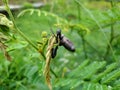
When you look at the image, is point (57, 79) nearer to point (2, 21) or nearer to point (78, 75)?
point (78, 75)

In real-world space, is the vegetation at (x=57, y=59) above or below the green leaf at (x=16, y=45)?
below

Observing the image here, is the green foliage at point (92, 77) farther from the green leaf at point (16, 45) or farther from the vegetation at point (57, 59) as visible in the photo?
the green leaf at point (16, 45)

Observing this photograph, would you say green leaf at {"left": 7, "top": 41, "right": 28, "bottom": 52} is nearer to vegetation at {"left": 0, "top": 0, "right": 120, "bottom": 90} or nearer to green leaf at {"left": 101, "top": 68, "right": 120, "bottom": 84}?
vegetation at {"left": 0, "top": 0, "right": 120, "bottom": 90}

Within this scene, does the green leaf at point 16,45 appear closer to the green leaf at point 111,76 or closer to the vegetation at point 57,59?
the vegetation at point 57,59

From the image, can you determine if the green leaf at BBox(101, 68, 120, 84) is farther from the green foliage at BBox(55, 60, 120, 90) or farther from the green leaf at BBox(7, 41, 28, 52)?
the green leaf at BBox(7, 41, 28, 52)

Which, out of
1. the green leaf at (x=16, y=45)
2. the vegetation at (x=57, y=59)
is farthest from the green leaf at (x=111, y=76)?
the green leaf at (x=16, y=45)

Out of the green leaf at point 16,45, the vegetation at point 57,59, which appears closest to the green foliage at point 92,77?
the vegetation at point 57,59

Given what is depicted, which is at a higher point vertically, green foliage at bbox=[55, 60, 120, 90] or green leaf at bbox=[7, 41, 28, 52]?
green leaf at bbox=[7, 41, 28, 52]

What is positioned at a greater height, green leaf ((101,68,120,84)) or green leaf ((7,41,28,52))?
green leaf ((7,41,28,52))

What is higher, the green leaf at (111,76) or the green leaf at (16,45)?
the green leaf at (16,45)

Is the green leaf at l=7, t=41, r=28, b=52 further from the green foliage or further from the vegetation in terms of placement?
the green foliage

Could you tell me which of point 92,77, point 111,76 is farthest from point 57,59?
point 111,76

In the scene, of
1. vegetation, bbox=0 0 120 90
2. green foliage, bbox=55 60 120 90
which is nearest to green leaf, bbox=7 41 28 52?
vegetation, bbox=0 0 120 90
